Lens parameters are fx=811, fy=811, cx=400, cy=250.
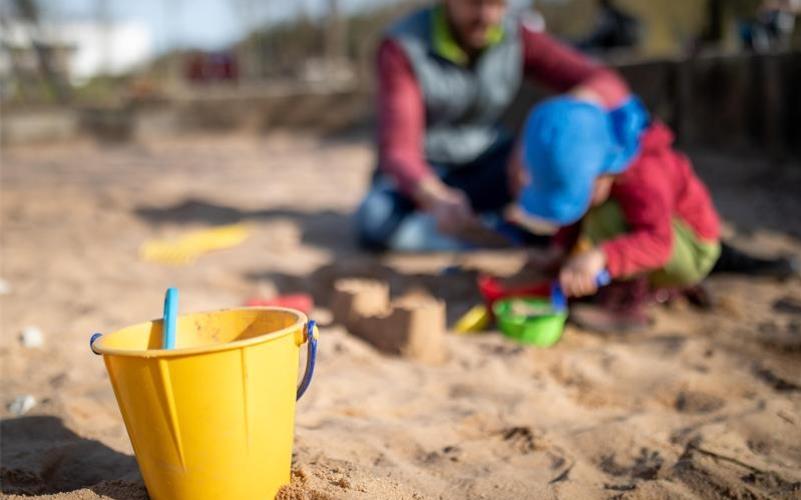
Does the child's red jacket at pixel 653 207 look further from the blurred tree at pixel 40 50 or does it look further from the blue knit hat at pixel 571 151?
the blurred tree at pixel 40 50

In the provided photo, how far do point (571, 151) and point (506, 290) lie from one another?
546 mm

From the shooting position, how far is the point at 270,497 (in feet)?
4.34

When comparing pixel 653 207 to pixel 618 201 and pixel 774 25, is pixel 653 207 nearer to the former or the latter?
pixel 618 201

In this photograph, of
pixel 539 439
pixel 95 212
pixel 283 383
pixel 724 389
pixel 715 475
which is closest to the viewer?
pixel 283 383

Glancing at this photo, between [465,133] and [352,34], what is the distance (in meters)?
21.1

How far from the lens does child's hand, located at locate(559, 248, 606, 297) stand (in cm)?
226

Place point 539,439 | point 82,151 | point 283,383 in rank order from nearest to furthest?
point 283,383, point 539,439, point 82,151

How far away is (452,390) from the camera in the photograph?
1958 millimetres

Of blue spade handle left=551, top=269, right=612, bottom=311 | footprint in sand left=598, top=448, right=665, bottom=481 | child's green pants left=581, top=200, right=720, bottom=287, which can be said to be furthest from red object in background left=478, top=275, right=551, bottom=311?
footprint in sand left=598, top=448, right=665, bottom=481

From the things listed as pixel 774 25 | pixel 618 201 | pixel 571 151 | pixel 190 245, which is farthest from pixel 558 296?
pixel 774 25

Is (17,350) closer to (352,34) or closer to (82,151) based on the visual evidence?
(82,151)

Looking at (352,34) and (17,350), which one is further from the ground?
(352,34)

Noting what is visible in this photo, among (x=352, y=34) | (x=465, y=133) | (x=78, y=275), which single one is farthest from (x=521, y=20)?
(x=352, y=34)

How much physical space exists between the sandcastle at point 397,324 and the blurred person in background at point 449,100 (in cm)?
98
